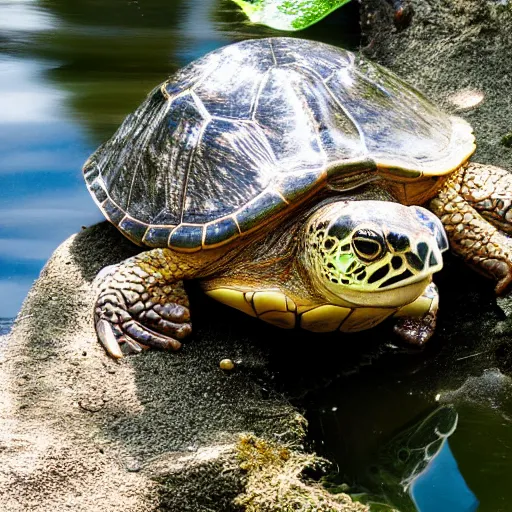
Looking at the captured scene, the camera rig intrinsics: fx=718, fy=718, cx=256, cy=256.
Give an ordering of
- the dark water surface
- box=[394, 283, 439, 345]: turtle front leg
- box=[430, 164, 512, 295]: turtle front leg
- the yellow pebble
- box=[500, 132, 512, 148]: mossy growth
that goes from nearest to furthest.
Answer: the yellow pebble
box=[394, 283, 439, 345]: turtle front leg
box=[430, 164, 512, 295]: turtle front leg
box=[500, 132, 512, 148]: mossy growth
the dark water surface

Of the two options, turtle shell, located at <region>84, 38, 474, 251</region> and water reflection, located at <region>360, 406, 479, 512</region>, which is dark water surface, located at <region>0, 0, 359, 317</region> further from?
water reflection, located at <region>360, 406, 479, 512</region>

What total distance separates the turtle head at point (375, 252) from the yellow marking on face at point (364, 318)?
3.6 inches

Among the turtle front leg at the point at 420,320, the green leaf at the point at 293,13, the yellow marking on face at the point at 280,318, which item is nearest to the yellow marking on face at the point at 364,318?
the turtle front leg at the point at 420,320

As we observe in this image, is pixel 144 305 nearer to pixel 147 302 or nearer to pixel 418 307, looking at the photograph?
pixel 147 302

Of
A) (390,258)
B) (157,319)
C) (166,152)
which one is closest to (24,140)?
(166,152)

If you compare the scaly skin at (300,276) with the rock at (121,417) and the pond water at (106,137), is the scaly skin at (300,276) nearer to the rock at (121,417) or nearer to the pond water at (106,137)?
the rock at (121,417)

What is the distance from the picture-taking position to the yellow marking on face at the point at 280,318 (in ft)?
10.9

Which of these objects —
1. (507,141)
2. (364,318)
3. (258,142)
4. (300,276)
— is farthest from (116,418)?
(507,141)

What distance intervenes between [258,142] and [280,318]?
848 mm

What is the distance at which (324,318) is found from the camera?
328cm

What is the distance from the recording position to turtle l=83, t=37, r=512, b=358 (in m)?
3.07

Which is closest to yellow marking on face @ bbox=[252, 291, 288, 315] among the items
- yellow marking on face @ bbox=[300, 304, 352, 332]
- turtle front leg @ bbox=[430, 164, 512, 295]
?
yellow marking on face @ bbox=[300, 304, 352, 332]

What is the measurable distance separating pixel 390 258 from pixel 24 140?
3927mm

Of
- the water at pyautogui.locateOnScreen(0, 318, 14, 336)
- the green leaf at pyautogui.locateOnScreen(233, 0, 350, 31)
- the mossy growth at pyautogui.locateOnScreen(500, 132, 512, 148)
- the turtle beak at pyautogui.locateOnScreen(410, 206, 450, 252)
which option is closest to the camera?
the turtle beak at pyautogui.locateOnScreen(410, 206, 450, 252)
